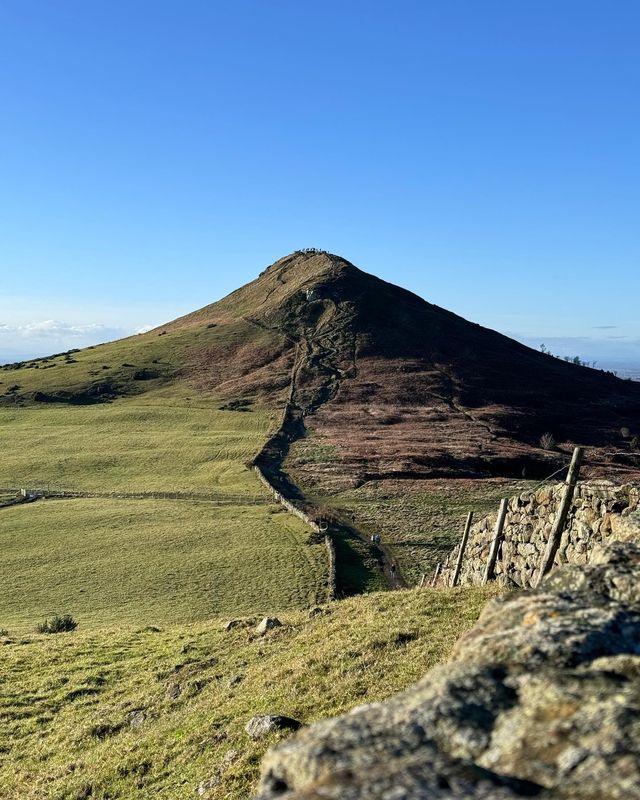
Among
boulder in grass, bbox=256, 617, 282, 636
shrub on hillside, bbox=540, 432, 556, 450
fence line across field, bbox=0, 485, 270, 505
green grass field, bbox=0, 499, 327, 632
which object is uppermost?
shrub on hillside, bbox=540, 432, 556, 450

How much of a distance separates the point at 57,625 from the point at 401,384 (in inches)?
3880

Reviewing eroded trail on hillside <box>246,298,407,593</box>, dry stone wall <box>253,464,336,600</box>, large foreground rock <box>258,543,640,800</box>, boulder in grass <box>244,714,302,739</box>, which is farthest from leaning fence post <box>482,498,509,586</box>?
eroded trail on hillside <box>246,298,407,593</box>

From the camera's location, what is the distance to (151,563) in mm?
46000

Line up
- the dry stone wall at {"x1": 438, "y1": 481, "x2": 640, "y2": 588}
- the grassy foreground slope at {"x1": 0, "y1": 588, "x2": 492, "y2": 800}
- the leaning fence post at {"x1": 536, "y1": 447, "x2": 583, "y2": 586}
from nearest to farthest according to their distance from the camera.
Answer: the grassy foreground slope at {"x1": 0, "y1": 588, "x2": 492, "y2": 800} < the dry stone wall at {"x1": 438, "y1": 481, "x2": 640, "y2": 588} < the leaning fence post at {"x1": 536, "y1": 447, "x2": 583, "y2": 586}

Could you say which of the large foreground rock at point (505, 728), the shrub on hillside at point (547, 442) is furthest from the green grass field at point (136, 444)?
the large foreground rock at point (505, 728)

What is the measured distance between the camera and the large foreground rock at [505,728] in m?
4.85

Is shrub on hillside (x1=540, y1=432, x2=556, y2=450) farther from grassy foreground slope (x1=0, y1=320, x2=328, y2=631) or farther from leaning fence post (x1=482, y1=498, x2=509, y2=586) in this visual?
leaning fence post (x1=482, y1=498, x2=509, y2=586)

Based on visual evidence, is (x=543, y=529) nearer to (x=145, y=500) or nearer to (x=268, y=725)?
(x=268, y=725)

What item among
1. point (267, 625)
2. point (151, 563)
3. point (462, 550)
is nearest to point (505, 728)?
point (267, 625)

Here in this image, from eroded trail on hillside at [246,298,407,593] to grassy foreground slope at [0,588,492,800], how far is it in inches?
760

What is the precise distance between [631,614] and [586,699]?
1.85m

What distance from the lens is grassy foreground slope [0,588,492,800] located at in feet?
47.6

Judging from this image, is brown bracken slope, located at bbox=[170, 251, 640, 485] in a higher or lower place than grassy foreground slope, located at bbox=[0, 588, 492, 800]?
higher

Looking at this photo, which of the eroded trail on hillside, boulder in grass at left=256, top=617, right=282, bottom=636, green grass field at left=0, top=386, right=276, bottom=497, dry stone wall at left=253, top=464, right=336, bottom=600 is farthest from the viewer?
green grass field at left=0, top=386, right=276, bottom=497
